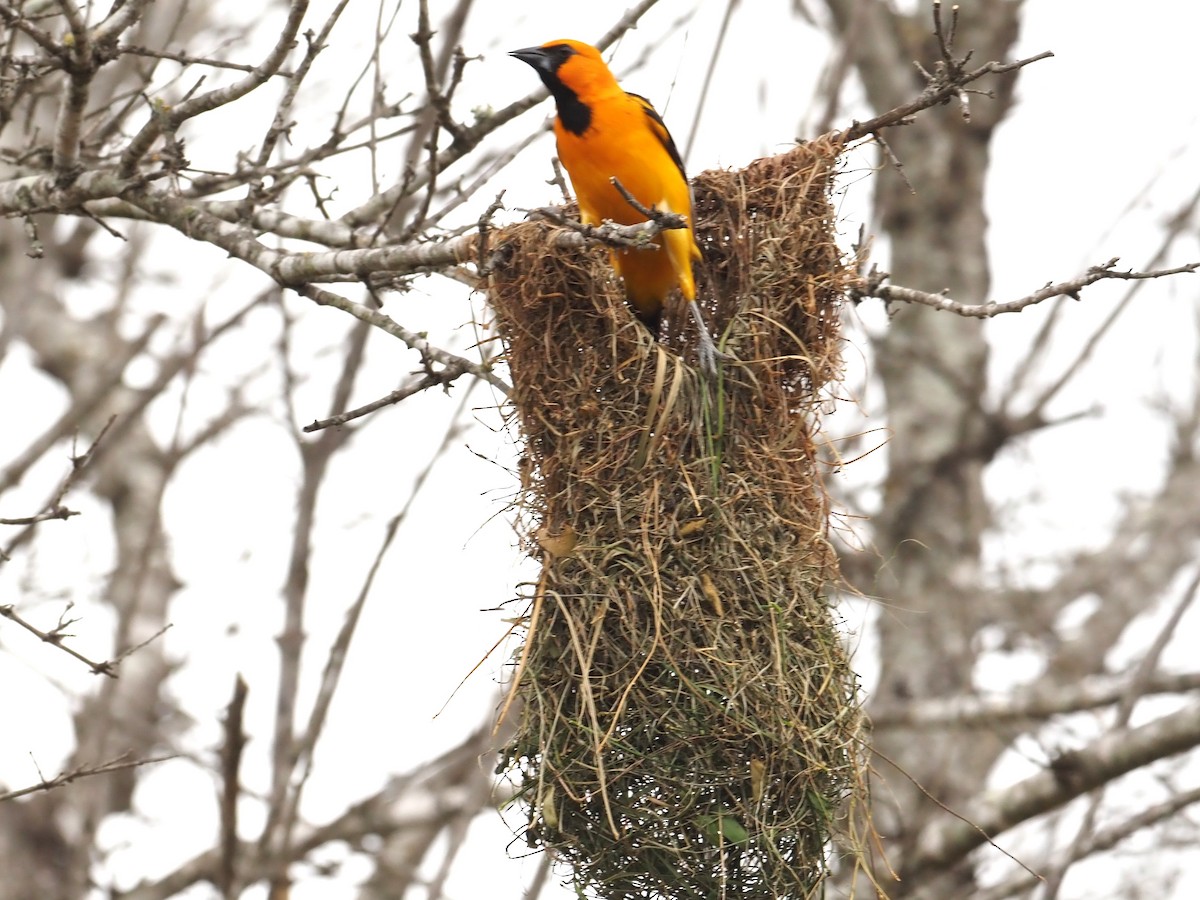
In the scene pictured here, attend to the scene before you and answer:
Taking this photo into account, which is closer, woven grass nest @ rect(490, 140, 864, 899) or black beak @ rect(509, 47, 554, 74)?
woven grass nest @ rect(490, 140, 864, 899)

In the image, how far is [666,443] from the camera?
2.65 m

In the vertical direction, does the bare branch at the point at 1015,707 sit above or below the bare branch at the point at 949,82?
above

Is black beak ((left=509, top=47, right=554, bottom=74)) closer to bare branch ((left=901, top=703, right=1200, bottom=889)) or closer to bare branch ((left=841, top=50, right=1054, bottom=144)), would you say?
bare branch ((left=841, top=50, right=1054, bottom=144))

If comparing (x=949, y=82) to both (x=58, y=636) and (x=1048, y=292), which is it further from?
(x=58, y=636)

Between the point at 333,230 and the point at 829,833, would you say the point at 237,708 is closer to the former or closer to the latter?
the point at 333,230

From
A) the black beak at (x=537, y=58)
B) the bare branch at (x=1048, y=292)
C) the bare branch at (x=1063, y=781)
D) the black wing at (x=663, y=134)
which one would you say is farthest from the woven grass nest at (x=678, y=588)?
the bare branch at (x=1063, y=781)

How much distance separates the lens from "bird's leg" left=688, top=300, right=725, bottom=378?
2713 mm

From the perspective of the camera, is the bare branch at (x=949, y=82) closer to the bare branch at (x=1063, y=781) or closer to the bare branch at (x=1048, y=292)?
the bare branch at (x=1048, y=292)

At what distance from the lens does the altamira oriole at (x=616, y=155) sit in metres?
3.10

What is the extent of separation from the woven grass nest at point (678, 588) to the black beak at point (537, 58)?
0.79 m

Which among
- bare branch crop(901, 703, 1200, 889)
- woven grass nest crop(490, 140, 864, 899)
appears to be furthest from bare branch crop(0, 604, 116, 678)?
bare branch crop(901, 703, 1200, 889)

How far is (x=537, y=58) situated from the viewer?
11.1 ft

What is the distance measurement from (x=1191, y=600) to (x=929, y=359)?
300cm

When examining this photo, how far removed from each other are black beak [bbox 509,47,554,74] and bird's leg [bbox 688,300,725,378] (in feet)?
2.72
